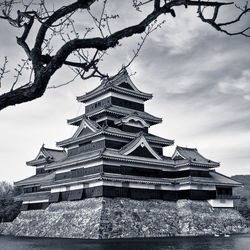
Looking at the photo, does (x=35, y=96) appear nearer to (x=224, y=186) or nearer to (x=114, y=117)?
(x=114, y=117)

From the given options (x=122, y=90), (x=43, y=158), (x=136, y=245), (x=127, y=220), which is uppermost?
(x=122, y=90)

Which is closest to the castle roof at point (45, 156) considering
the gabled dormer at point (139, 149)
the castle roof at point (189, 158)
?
the gabled dormer at point (139, 149)

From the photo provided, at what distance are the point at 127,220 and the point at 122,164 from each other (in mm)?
5265

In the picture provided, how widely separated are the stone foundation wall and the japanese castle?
902mm

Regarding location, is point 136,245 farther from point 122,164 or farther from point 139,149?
point 139,149

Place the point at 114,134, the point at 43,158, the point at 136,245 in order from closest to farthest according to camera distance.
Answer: the point at 136,245 → the point at 114,134 → the point at 43,158

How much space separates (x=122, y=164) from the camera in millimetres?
31219

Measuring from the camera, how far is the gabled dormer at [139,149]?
3160cm

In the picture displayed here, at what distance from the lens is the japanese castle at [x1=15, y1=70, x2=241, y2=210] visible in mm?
30594

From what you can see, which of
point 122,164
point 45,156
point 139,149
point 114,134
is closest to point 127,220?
point 122,164

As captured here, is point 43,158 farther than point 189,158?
Yes

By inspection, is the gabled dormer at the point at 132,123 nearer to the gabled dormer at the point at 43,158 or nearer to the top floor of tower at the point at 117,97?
the top floor of tower at the point at 117,97

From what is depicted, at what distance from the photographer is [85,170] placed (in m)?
31.9

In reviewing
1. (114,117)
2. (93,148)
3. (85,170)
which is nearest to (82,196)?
(85,170)
